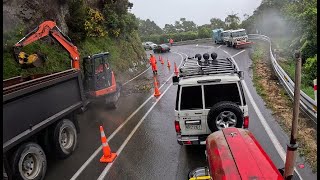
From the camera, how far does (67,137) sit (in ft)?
33.4

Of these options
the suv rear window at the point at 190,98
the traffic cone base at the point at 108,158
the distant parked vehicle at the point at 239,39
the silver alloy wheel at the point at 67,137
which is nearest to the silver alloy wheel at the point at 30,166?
the silver alloy wheel at the point at 67,137

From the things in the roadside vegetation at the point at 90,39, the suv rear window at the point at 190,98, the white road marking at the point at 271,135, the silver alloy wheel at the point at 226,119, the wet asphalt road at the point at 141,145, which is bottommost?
the wet asphalt road at the point at 141,145

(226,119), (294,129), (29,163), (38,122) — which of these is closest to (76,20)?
(38,122)

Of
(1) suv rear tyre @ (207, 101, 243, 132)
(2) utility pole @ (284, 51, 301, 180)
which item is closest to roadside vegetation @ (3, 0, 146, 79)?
(1) suv rear tyre @ (207, 101, 243, 132)

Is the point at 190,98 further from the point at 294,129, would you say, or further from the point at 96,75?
the point at 96,75

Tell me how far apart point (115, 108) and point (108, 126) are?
2786mm

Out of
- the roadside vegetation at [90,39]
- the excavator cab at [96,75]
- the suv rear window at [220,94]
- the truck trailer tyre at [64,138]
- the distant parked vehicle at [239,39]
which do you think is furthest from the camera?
the distant parked vehicle at [239,39]

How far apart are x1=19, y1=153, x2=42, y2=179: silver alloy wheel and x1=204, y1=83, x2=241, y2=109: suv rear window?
471 centimetres

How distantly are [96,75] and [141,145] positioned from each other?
5.12 meters

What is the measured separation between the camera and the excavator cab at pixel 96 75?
46.9 feet

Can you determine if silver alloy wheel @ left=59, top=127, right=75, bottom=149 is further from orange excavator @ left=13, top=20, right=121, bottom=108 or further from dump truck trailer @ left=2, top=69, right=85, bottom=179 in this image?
orange excavator @ left=13, top=20, right=121, bottom=108

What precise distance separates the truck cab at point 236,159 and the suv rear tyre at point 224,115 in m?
1.28

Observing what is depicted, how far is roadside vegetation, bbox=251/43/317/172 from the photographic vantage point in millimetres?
8808

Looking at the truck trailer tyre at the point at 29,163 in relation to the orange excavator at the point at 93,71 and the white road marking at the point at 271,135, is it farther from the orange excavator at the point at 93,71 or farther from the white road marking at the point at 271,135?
the white road marking at the point at 271,135
